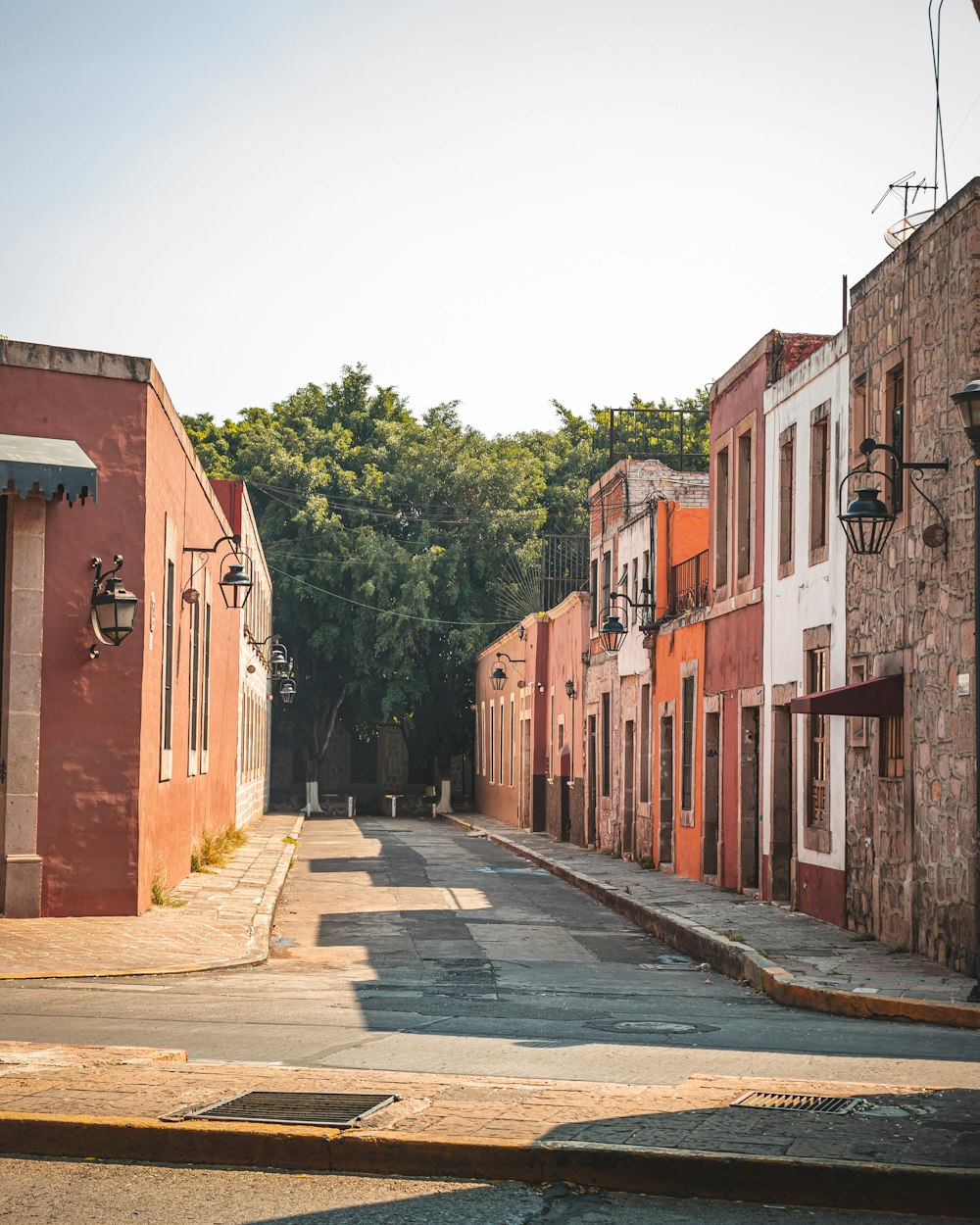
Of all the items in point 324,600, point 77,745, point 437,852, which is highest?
point 324,600

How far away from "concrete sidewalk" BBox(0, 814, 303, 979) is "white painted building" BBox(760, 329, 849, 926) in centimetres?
587

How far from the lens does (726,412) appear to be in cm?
2178

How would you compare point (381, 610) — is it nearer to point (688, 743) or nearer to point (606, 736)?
point (606, 736)

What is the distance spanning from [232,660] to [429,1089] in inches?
922

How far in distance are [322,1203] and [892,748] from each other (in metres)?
9.92

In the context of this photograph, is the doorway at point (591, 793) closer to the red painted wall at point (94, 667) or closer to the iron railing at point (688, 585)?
the iron railing at point (688, 585)

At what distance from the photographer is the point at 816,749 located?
1725cm

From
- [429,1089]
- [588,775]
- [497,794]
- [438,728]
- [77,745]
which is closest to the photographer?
[429,1089]

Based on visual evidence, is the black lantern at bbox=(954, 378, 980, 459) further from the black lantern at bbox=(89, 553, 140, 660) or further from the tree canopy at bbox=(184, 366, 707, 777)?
the tree canopy at bbox=(184, 366, 707, 777)

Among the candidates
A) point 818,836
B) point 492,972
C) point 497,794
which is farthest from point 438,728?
point 492,972

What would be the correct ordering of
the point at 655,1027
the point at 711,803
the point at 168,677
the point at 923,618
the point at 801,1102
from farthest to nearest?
the point at 711,803, the point at 168,677, the point at 923,618, the point at 655,1027, the point at 801,1102

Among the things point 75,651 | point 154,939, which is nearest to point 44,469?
point 75,651

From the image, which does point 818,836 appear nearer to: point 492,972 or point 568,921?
point 568,921

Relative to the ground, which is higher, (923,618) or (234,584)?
(234,584)
